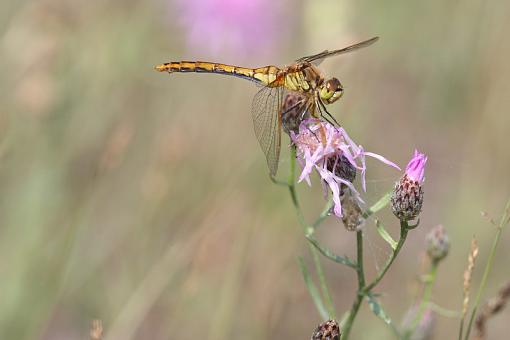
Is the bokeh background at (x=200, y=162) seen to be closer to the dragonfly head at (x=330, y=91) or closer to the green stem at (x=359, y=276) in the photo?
the dragonfly head at (x=330, y=91)

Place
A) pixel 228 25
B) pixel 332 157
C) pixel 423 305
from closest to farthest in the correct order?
pixel 332 157 → pixel 423 305 → pixel 228 25

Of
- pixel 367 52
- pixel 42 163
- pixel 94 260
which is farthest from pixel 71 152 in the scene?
pixel 367 52

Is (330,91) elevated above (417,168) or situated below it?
above

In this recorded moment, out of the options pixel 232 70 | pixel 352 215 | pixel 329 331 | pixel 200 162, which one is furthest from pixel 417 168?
pixel 200 162

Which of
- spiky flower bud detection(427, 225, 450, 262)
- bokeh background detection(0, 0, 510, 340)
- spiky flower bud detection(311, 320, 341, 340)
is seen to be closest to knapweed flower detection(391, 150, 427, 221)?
spiky flower bud detection(311, 320, 341, 340)

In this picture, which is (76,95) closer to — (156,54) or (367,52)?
(156,54)

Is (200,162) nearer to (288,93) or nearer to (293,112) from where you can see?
(288,93)
